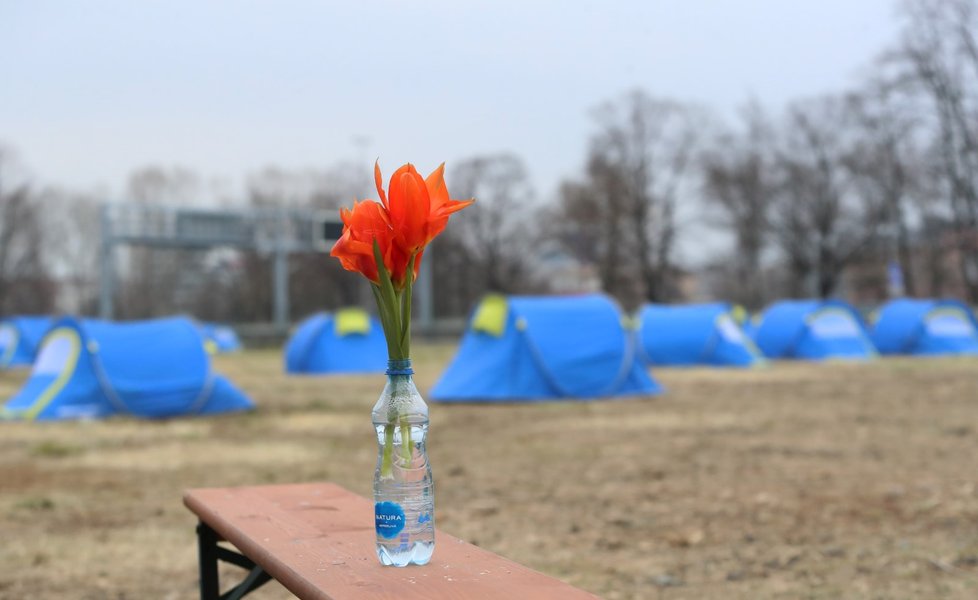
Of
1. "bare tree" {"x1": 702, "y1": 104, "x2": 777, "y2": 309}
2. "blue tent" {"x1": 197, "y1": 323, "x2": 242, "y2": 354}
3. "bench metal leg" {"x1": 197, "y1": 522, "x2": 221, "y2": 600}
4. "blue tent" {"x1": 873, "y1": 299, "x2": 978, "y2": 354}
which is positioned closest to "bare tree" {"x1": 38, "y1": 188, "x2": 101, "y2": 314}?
"blue tent" {"x1": 197, "y1": 323, "x2": 242, "y2": 354}

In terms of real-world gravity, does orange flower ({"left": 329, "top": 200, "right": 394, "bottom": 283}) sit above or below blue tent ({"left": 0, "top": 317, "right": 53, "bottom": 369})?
above

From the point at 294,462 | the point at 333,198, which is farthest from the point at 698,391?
the point at 333,198

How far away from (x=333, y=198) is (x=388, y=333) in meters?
47.6

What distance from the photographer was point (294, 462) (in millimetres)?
7332

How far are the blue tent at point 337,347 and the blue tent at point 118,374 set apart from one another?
857cm

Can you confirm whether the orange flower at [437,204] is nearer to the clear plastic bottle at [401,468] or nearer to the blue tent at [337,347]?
the clear plastic bottle at [401,468]

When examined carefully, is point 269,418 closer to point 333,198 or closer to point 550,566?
point 550,566

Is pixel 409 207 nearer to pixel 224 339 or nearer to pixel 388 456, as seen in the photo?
pixel 388 456

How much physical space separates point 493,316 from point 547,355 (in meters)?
0.81

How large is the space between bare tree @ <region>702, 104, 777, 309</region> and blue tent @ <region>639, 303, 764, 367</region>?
20.8 metres

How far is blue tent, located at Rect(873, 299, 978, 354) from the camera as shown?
21047 mm

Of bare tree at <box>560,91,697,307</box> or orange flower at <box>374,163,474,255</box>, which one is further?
bare tree at <box>560,91,697,307</box>

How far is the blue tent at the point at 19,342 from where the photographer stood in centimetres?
2598

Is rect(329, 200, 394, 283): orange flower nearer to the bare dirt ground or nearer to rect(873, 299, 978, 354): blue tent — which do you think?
the bare dirt ground
